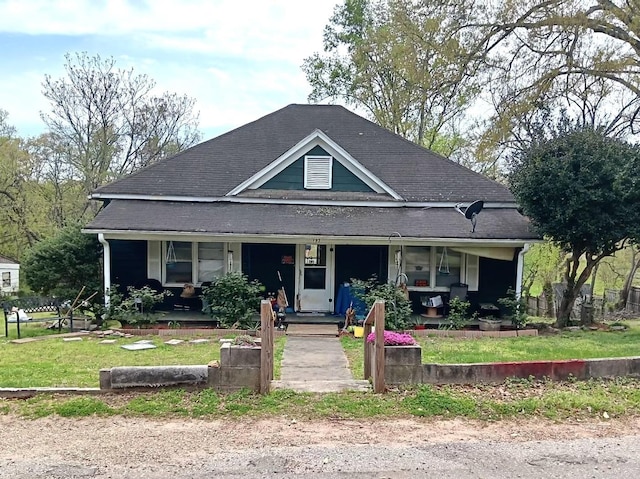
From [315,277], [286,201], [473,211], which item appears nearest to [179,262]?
[286,201]

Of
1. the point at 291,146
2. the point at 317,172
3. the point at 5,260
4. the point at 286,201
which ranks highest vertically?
the point at 291,146

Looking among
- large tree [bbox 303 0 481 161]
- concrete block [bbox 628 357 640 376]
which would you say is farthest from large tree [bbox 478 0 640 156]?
concrete block [bbox 628 357 640 376]

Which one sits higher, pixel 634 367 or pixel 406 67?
pixel 406 67

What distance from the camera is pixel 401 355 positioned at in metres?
6.29

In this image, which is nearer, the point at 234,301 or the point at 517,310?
the point at 234,301

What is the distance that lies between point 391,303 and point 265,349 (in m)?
5.73

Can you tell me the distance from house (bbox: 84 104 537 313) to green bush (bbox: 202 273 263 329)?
3.61ft

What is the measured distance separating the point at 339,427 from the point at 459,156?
27.0 m

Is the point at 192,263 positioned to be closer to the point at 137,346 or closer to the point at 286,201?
the point at 286,201

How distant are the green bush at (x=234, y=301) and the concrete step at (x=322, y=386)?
5.12 m

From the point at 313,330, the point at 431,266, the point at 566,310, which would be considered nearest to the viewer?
the point at 313,330

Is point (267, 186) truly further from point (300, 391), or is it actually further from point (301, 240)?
point (300, 391)

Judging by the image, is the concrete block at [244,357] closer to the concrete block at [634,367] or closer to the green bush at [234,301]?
the concrete block at [634,367]

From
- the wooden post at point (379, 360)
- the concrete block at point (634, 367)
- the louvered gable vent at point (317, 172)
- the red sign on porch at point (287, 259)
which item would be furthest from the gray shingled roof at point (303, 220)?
the wooden post at point (379, 360)
